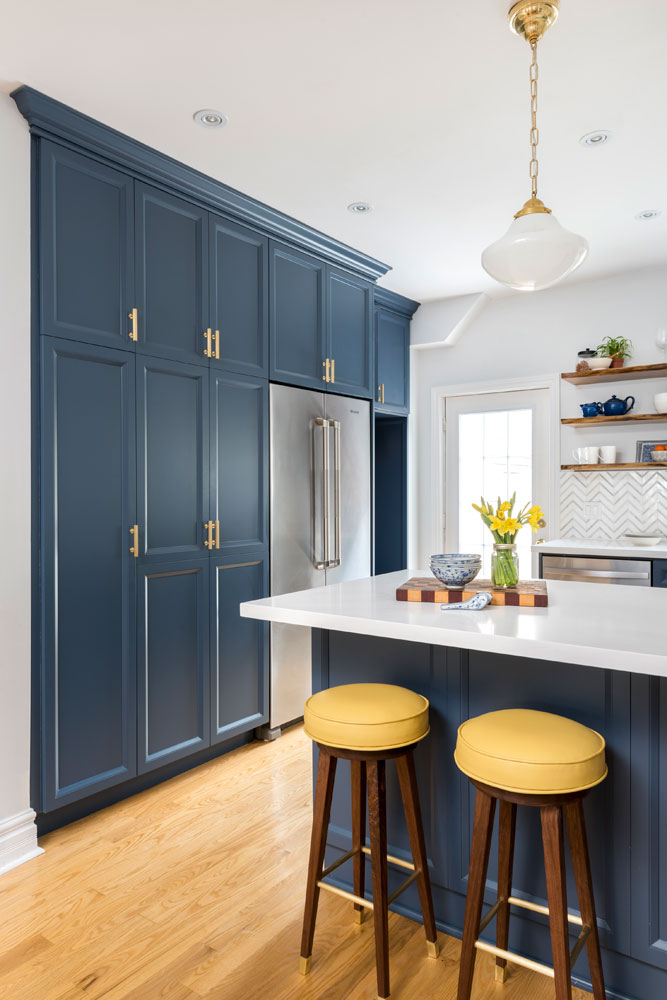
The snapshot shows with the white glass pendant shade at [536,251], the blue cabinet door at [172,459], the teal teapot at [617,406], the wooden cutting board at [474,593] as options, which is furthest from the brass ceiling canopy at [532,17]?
the teal teapot at [617,406]

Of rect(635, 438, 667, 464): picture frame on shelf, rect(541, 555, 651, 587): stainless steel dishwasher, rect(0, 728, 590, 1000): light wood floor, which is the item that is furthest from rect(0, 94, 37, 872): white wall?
rect(635, 438, 667, 464): picture frame on shelf

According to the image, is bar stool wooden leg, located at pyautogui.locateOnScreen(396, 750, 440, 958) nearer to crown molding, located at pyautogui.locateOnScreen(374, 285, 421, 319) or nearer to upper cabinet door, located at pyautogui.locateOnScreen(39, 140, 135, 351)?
upper cabinet door, located at pyautogui.locateOnScreen(39, 140, 135, 351)

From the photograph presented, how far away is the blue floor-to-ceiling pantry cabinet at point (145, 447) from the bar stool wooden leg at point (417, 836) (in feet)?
4.49

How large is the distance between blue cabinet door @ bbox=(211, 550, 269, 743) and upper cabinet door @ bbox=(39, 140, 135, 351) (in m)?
1.16

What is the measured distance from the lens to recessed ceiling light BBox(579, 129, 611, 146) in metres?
2.57

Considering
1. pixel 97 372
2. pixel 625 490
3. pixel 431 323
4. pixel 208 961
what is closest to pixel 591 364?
pixel 625 490

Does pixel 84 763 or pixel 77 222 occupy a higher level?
pixel 77 222

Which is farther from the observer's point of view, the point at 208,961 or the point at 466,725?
the point at 208,961

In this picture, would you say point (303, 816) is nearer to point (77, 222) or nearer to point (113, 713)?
point (113, 713)

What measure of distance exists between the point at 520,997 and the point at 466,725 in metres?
0.73

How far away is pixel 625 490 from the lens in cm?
422

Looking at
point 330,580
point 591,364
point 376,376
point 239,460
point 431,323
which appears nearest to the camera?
point 239,460

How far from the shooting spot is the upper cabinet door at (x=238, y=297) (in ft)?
10.1

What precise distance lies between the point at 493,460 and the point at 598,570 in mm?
1308
